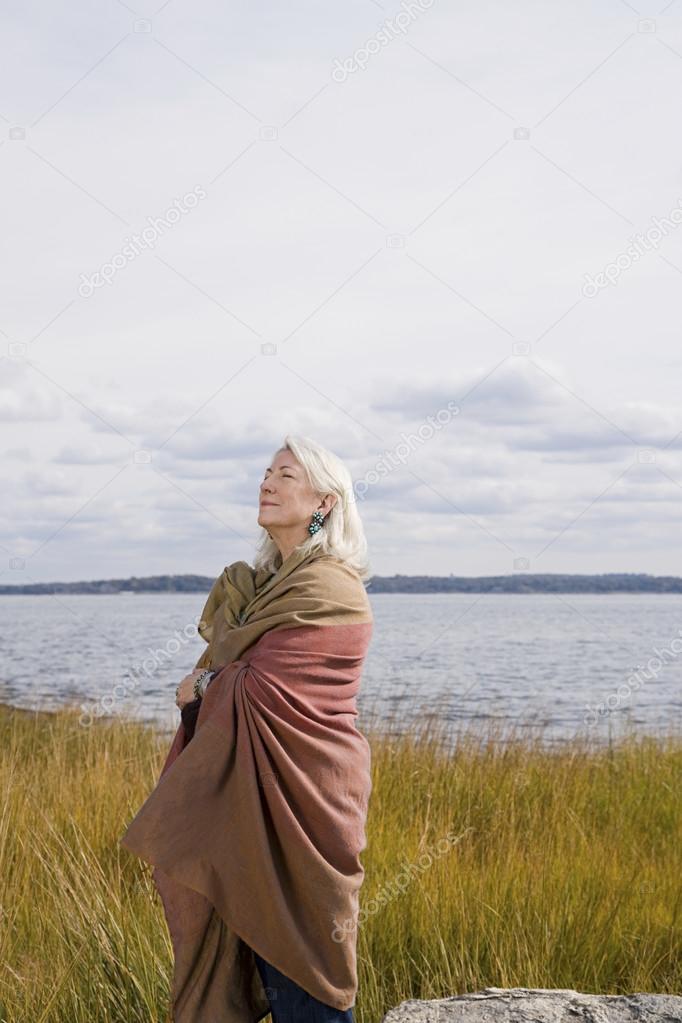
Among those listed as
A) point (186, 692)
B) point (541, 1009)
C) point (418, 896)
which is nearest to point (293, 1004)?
point (541, 1009)

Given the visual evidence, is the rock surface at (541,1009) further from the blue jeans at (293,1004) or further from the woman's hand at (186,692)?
the woman's hand at (186,692)

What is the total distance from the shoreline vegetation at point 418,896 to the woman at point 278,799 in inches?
24.1

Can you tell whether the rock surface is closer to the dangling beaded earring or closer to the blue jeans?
the blue jeans

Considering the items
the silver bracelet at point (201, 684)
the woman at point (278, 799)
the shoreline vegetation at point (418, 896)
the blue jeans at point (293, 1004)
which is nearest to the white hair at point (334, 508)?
the woman at point (278, 799)

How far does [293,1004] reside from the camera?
10.7 feet

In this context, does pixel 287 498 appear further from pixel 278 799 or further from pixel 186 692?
pixel 278 799

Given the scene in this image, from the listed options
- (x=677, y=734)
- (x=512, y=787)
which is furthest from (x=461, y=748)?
(x=677, y=734)

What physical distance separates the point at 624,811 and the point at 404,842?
2214 mm

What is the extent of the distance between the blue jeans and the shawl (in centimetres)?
5

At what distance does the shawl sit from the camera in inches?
127

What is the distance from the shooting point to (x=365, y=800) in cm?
341

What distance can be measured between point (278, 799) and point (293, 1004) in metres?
0.60

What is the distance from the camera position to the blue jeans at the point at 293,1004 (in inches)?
128

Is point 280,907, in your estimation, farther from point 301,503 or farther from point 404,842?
point 404,842
